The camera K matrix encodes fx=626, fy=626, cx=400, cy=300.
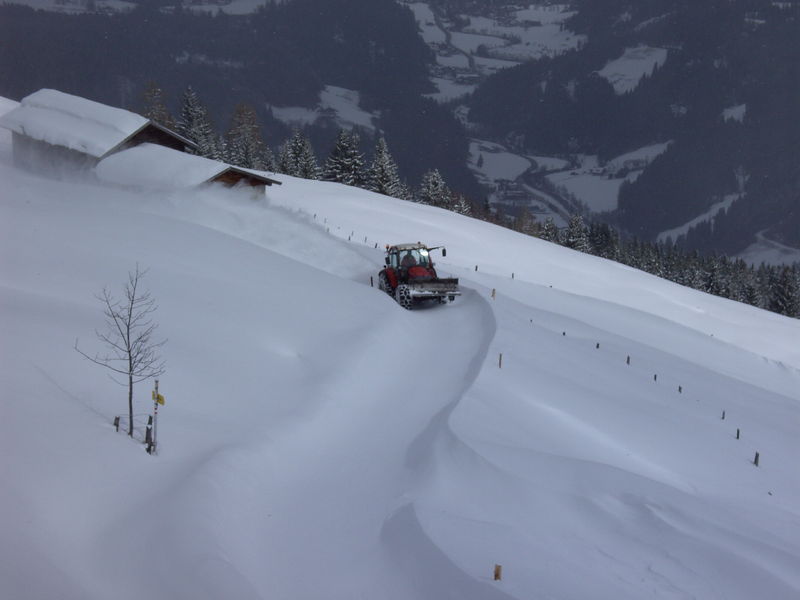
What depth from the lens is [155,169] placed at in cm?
2991

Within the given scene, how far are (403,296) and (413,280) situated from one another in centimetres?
70

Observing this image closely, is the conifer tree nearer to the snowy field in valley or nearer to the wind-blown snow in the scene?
the wind-blown snow

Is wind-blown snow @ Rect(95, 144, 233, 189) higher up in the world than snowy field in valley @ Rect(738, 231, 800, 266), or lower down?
higher up

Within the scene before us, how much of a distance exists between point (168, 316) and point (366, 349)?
5044 mm

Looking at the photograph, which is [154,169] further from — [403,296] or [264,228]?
[403,296]

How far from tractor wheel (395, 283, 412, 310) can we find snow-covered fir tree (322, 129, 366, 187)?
42853 millimetres

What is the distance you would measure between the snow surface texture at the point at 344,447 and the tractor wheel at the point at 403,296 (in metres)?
1.10

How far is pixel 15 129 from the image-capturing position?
1192 inches

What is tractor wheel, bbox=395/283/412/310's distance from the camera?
22625mm

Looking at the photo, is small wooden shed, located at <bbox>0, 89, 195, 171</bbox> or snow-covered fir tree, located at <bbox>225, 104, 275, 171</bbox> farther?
snow-covered fir tree, located at <bbox>225, 104, 275, 171</bbox>

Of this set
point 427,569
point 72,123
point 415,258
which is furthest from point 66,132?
point 427,569

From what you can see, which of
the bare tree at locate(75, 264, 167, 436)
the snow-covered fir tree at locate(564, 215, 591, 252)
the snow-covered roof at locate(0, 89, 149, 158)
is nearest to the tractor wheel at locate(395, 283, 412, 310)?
the bare tree at locate(75, 264, 167, 436)

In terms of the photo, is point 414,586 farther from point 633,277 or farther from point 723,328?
point 633,277

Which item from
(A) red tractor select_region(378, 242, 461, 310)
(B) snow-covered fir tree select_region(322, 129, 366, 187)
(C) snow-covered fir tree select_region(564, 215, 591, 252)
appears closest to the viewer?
(A) red tractor select_region(378, 242, 461, 310)
